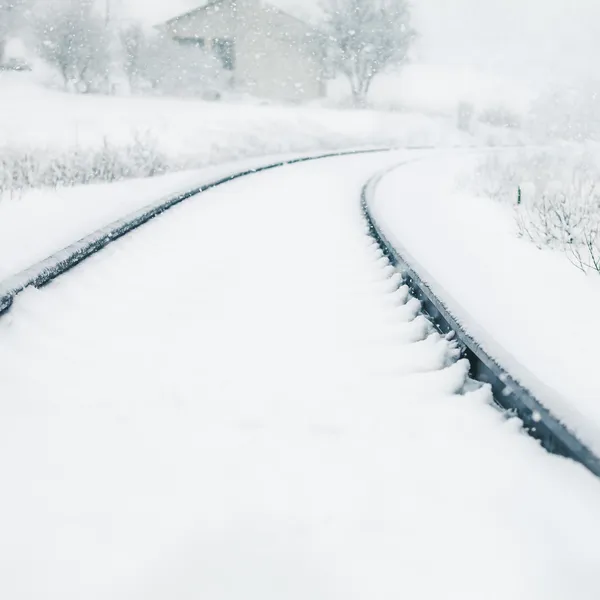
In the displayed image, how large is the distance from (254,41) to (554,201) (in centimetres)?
3747

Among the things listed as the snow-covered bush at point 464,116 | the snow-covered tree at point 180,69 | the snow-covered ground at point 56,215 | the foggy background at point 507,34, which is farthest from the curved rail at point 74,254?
the foggy background at point 507,34

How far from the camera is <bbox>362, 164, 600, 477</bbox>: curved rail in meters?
2.12

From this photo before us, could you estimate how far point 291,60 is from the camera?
A: 145ft

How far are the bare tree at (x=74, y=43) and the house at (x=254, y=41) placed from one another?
4.59 meters

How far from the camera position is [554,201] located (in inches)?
362

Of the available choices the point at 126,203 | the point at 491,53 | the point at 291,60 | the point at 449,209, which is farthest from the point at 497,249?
the point at 491,53

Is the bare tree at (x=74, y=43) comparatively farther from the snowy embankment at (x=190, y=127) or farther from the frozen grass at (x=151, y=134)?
the snowy embankment at (x=190, y=127)

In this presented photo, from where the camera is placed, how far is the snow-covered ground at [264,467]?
67.6 inches

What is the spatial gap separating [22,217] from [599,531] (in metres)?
6.95

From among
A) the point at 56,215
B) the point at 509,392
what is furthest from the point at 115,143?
the point at 509,392

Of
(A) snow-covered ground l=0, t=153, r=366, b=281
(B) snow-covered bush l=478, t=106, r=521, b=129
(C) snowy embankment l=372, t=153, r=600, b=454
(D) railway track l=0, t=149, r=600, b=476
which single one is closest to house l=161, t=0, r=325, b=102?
(B) snow-covered bush l=478, t=106, r=521, b=129

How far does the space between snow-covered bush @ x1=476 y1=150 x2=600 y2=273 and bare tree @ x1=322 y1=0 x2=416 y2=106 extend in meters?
28.6

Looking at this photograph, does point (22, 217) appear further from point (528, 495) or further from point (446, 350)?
point (528, 495)

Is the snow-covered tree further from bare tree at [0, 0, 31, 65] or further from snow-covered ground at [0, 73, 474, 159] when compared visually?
bare tree at [0, 0, 31, 65]
